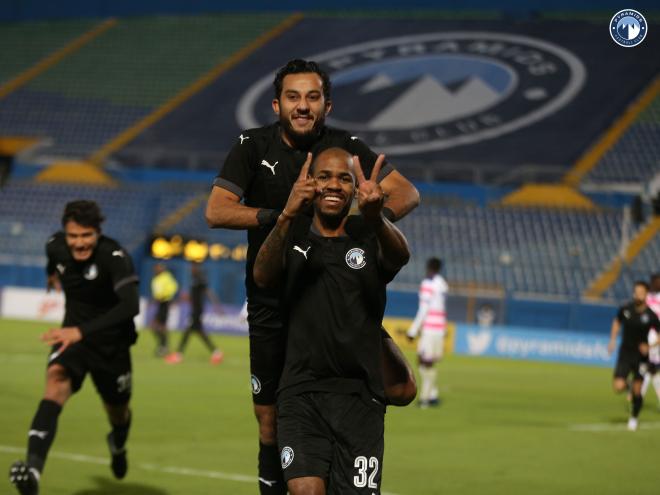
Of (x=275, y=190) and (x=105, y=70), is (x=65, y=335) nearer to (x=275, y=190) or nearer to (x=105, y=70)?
(x=275, y=190)

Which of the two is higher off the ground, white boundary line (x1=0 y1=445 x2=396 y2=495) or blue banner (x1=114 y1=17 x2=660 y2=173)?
blue banner (x1=114 y1=17 x2=660 y2=173)

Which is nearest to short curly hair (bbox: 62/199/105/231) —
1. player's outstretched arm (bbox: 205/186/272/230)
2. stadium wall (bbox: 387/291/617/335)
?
player's outstretched arm (bbox: 205/186/272/230)

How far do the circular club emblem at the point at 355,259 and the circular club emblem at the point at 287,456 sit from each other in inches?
38.4

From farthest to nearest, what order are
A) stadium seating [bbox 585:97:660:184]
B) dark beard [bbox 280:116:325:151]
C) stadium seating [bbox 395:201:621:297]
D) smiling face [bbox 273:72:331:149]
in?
stadium seating [bbox 585:97:660:184], stadium seating [bbox 395:201:621:297], dark beard [bbox 280:116:325:151], smiling face [bbox 273:72:331:149]

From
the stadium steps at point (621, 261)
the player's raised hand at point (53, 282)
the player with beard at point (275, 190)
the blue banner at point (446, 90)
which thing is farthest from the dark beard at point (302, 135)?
the blue banner at point (446, 90)

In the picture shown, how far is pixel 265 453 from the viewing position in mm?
7539

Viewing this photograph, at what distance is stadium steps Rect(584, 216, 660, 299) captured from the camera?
121ft

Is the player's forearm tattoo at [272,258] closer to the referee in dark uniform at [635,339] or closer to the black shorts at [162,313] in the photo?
the referee in dark uniform at [635,339]

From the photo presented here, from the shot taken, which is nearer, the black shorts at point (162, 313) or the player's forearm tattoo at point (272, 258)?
the player's forearm tattoo at point (272, 258)

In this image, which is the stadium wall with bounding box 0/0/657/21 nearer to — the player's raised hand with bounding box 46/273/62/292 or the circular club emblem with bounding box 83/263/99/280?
the player's raised hand with bounding box 46/273/62/292

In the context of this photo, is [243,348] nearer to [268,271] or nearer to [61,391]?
[61,391]

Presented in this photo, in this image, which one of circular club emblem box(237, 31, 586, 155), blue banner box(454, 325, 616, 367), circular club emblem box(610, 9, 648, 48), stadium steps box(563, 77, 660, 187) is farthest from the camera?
circular club emblem box(237, 31, 586, 155)

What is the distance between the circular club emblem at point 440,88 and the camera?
4619 centimetres

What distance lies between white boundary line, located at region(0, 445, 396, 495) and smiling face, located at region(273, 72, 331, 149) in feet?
15.5
